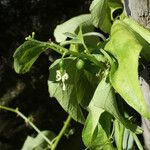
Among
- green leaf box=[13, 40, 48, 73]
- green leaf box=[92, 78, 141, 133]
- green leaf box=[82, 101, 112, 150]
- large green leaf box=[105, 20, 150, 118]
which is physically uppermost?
green leaf box=[13, 40, 48, 73]

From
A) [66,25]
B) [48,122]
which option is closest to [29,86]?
[48,122]

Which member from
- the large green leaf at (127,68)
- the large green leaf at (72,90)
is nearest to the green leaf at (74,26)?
the large green leaf at (72,90)

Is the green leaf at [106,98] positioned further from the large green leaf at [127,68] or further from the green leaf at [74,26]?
the green leaf at [74,26]

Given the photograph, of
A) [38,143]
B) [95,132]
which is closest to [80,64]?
[95,132]

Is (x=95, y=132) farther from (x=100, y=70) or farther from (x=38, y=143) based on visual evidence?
(x=38, y=143)

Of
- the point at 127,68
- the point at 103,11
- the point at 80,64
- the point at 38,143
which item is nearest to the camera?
the point at 127,68

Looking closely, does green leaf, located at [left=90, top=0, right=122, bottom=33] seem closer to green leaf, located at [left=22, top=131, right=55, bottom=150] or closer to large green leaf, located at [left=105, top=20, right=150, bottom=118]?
large green leaf, located at [left=105, top=20, right=150, bottom=118]

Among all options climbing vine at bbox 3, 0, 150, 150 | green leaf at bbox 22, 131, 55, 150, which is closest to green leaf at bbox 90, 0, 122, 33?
climbing vine at bbox 3, 0, 150, 150
